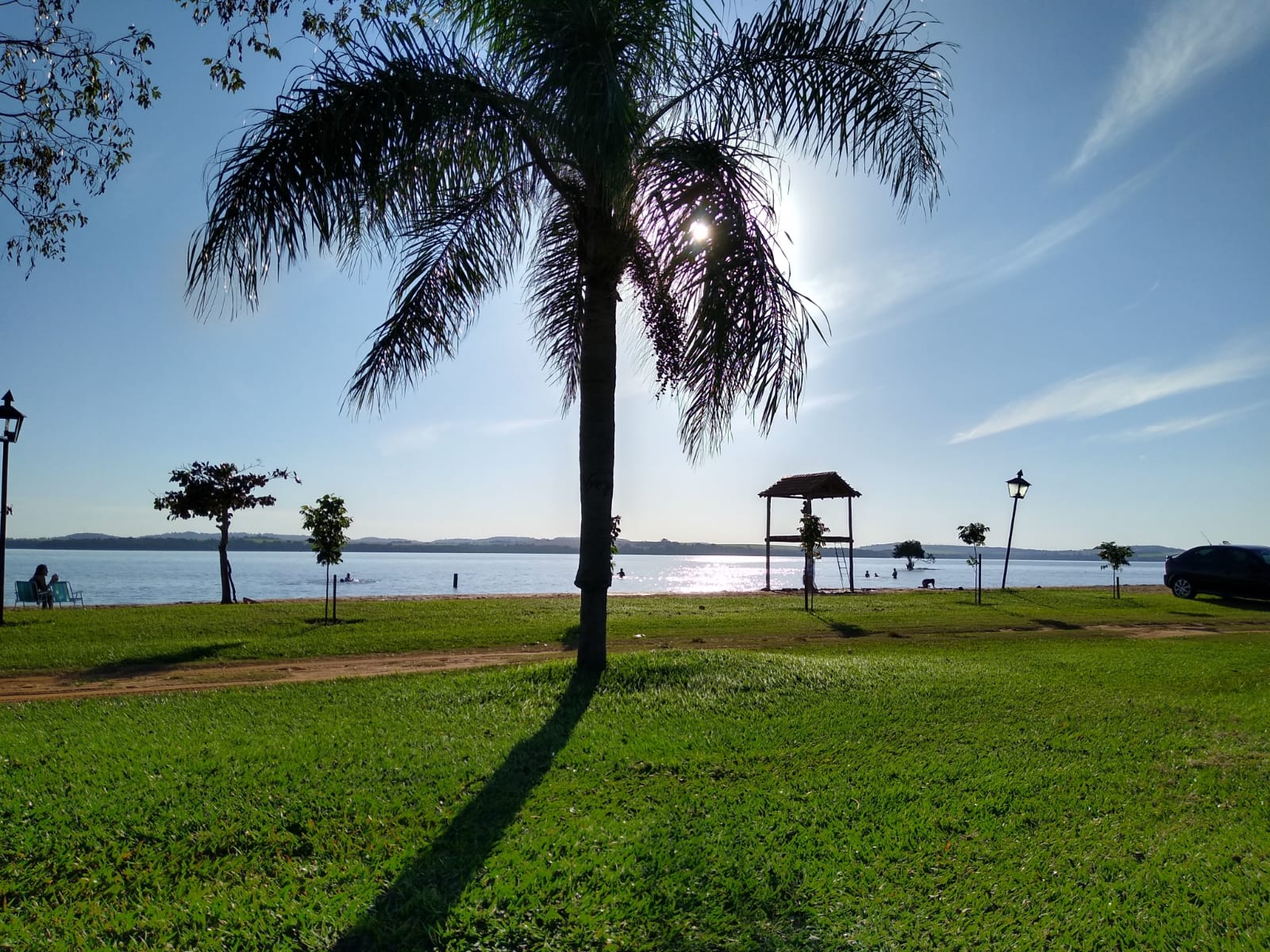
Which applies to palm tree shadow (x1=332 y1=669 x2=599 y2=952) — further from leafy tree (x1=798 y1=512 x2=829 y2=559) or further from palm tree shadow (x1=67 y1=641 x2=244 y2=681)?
leafy tree (x1=798 y1=512 x2=829 y2=559)

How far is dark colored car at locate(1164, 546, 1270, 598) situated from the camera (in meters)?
23.8

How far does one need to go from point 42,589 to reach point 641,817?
76.6ft

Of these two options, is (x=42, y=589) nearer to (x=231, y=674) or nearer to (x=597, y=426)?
(x=231, y=674)

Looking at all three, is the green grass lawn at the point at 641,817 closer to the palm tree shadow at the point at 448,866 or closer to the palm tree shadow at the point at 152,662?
the palm tree shadow at the point at 448,866

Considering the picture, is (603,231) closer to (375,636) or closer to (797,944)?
(797,944)

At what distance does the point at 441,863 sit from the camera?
3.80m

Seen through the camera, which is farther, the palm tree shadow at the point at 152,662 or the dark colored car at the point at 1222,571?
the dark colored car at the point at 1222,571

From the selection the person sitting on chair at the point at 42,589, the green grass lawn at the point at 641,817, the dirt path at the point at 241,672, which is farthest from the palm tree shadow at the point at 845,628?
the person sitting on chair at the point at 42,589

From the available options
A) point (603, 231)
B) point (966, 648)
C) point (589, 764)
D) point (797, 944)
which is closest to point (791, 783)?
point (589, 764)

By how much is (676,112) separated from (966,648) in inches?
396

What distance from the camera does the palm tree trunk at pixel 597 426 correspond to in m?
8.24

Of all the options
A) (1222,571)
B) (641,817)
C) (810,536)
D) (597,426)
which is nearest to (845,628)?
(810,536)

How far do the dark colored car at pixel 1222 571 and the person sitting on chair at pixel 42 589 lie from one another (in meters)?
35.4

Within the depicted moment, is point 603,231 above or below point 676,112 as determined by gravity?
below
